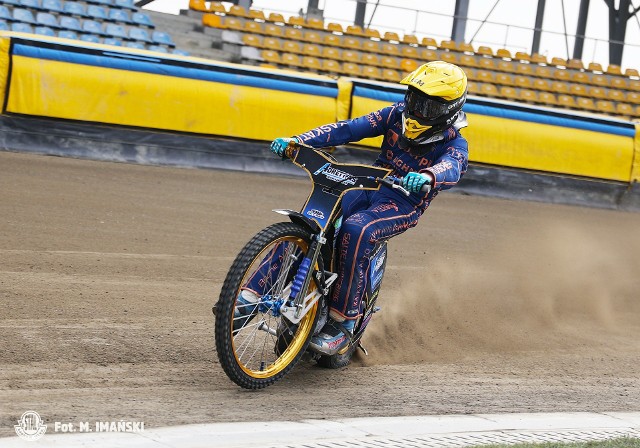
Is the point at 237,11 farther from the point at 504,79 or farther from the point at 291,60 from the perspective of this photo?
the point at 504,79

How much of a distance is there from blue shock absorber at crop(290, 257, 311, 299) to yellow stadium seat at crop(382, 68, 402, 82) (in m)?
17.7

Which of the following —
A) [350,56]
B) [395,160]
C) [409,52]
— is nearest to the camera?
[395,160]

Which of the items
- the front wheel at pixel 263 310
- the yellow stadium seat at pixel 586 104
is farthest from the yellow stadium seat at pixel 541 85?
the front wheel at pixel 263 310

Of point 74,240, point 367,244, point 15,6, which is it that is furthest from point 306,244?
point 15,6

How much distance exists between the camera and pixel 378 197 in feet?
20.1

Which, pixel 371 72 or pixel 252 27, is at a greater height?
pixel 252 27

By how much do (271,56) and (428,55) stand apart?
470 centimetres

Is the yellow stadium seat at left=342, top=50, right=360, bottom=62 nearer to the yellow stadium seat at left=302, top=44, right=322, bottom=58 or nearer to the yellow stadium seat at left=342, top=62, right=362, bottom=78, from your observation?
the yellow stadium seat at left=342, top=62, right=362, bottom=78

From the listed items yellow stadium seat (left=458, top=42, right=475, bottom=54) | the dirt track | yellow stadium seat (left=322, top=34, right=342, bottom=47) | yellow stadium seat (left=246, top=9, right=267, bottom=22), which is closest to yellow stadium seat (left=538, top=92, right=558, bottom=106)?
yellow stadium seat (left=458, top=42, right=475, bottom=54)

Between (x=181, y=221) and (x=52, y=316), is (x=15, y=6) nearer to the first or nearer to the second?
(x=181, y=221)

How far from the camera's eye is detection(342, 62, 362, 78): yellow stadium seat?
22.8 m

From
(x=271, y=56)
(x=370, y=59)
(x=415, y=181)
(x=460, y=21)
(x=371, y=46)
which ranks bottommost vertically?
(x=415, y=181)

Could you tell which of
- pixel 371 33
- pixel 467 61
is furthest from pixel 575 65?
pixel 371 33

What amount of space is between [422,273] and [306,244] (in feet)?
14.4
